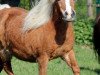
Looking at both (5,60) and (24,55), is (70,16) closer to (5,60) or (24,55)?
(24,55)

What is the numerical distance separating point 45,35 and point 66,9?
61 cm

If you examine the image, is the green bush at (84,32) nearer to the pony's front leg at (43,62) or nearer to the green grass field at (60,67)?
the green grass field at (60,67)

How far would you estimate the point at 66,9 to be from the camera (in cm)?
719

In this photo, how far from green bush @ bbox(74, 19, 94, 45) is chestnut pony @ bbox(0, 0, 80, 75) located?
6.67 m

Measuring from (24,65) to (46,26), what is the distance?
3.30m

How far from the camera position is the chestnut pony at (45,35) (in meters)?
7.51

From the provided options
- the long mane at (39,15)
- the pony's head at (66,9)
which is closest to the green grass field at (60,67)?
the long mane at (39,15)

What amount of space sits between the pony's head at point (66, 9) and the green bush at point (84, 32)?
23.5 feet

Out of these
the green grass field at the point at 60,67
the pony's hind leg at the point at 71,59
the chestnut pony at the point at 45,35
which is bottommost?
the green grass field at the point at 60,67

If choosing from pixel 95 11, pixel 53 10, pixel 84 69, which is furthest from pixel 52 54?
pixel 95 11

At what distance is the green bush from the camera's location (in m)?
14.6

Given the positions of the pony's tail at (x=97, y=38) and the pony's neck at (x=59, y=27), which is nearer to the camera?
the pony's neck at (x=59, y=27)

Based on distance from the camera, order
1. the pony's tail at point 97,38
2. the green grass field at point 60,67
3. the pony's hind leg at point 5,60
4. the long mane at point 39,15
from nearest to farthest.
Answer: the long mane at point 39,15, the pony's hind leg at point 5,60, the pony's tail at point 97,38, the green grass field at point 60,67

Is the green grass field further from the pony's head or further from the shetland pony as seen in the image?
the pony's head
